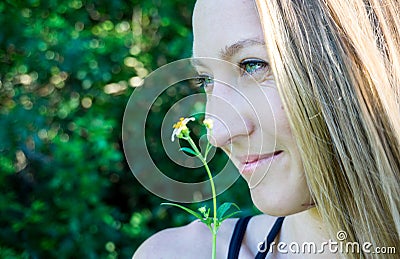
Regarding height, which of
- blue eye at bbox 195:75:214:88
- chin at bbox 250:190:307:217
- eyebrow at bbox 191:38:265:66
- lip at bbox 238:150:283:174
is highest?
eyebrow at bbox 191:38:265:66

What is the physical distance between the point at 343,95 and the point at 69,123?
4.95 feet

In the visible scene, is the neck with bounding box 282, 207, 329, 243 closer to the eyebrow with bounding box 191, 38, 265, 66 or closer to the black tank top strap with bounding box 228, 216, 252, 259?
the black tank top strap with bounding box 228, 216, 252, 259

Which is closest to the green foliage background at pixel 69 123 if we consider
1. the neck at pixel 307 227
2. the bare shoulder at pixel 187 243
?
the bare shoulder at pixel 187 243

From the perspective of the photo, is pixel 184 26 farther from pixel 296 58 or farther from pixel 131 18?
pixel 296 58

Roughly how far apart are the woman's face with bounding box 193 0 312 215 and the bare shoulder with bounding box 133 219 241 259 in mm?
367

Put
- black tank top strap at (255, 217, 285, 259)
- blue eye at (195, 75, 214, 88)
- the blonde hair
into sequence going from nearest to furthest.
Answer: the blonde hair < blue eye at (195, 75, 214, 88) < black tank top strap at (255, 217, 285, 259)

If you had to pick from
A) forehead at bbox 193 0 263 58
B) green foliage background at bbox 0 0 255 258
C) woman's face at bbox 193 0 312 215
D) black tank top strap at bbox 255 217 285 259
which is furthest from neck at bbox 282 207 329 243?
green foliage background at bbox 0 0 255 258

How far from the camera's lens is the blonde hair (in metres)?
1.20

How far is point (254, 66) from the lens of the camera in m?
1.23

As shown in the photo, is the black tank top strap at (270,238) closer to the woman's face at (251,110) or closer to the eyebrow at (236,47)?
the woman's face at (251,110)

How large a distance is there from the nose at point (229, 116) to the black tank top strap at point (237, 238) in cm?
39

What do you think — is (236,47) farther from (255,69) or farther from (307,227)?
(307,227)

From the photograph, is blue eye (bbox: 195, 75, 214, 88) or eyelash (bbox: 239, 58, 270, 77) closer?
eyelash (bbox: 239, 58, 270, 77)

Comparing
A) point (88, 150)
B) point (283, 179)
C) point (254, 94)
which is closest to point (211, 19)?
point (254, 94)
